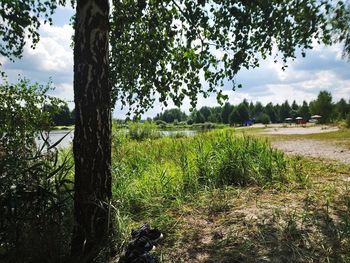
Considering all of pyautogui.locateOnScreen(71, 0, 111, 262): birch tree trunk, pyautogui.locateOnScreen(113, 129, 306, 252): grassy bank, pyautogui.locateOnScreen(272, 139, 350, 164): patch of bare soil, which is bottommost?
pyautogui.locateOnScreen(272, 139, 350, 164): patch of bare soil

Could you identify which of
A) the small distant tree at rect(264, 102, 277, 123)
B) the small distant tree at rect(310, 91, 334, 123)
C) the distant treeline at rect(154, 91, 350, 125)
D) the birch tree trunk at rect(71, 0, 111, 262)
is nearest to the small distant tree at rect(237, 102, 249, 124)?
the distant treeline at rect(154, 91, 350, 125)

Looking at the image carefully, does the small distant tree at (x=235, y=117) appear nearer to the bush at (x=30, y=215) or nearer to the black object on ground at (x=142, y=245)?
the black object on ground at (x=142, y=245)

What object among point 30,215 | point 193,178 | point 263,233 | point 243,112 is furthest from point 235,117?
point 30,215

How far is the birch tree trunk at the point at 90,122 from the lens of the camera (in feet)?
11.5

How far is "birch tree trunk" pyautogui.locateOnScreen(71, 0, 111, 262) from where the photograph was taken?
137 inches

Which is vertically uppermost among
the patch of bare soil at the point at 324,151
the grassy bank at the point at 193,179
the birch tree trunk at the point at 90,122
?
the birch tree trunk at the point at 90,122

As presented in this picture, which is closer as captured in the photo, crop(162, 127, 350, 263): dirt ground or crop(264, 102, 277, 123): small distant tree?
crop(162, 127, 350, 263): dirt ground

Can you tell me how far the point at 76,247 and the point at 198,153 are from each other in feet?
11.4

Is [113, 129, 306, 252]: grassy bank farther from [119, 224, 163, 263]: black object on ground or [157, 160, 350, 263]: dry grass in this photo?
[119, 224, 163, 263]: black object on ground

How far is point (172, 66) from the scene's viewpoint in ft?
17.3

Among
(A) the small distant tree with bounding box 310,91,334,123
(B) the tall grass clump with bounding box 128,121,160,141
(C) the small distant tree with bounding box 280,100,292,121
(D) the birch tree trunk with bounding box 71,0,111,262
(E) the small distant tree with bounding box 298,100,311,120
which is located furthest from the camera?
(C) the small distant tree with bounding box 280,100,292,121

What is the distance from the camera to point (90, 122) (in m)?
3.50

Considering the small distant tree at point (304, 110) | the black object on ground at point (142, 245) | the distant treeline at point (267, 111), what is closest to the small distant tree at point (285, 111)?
the distant treeline at point (267, 111)

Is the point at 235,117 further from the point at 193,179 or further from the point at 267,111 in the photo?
the point at 193,179
